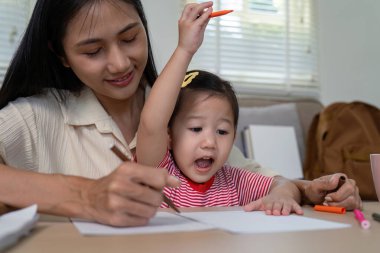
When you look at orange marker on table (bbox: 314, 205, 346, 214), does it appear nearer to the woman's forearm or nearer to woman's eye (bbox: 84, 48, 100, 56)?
the woman's forearm

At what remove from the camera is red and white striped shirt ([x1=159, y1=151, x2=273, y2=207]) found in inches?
42.9

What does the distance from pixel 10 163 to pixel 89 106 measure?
267mm

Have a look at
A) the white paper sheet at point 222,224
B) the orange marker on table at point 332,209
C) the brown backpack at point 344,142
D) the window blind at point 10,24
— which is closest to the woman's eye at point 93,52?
the white paper sheet at point 222,224

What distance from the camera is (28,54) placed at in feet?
4.13

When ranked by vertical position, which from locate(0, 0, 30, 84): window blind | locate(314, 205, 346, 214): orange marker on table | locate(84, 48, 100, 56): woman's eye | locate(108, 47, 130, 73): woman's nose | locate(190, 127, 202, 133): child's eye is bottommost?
locate(314, 205, 346, 214): orange marker on table

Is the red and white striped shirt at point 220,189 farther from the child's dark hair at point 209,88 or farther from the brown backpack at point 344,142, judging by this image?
the brown backpack at point 344,142

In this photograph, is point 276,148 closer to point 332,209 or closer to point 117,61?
point 117,61

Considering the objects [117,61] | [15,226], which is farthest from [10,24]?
[15,226]

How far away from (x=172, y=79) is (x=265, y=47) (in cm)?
240

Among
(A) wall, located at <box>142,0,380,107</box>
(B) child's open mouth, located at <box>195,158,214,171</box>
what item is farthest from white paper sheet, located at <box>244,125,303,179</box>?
(B) child's open mouth, located at <box>195,158,214,171</box>

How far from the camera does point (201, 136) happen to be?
3.61 feet

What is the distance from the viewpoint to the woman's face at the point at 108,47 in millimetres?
1162

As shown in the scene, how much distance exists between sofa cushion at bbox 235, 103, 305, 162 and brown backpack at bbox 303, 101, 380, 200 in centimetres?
10

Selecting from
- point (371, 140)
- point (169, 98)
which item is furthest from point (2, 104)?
point (371, 140)
